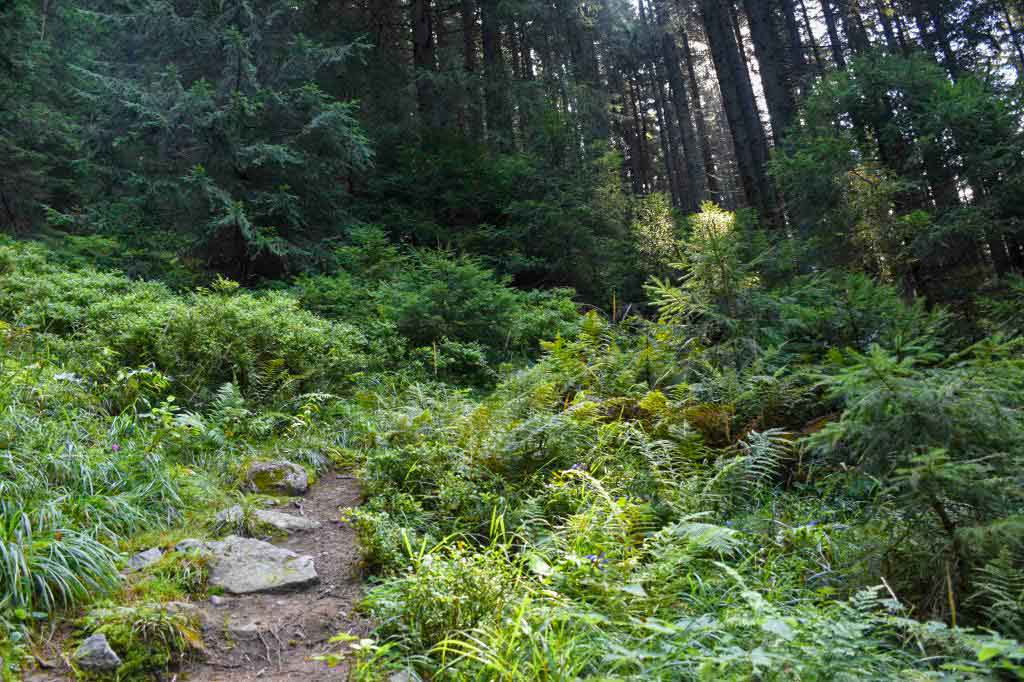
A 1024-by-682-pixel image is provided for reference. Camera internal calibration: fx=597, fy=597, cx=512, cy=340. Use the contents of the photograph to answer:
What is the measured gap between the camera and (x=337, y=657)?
2566mm

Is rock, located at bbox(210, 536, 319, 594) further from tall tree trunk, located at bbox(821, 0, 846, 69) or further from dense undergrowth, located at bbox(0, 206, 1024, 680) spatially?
tall tree trunk, located at bbox(821, 0, 846, 69)

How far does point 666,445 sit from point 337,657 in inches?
108

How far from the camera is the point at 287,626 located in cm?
A: 297

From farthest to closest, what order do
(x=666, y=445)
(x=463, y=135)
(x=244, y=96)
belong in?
(x=463, y=135) → (x=244, y=96) → (x=666, y=445)

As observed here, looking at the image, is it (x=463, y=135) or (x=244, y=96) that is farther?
(x=463, y=135)

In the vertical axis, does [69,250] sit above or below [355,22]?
below

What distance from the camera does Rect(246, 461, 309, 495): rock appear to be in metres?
4.57

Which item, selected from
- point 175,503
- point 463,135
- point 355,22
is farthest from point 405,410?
point 355,22

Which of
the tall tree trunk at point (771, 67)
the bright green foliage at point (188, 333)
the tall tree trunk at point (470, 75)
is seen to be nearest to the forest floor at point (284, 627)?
the bright green foliage at point (188, 333)

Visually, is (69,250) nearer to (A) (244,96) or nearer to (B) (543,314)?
(A) (244,96)

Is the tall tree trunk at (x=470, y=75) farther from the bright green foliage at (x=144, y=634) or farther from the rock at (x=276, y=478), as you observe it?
the bright green foliage at (x=144, y=634)

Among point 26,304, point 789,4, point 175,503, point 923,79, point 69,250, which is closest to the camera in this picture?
point 175,503

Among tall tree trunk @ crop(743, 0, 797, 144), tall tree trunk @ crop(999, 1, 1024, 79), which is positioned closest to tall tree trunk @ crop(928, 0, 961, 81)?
tall tree trunk @ crop(999, 1, 1024, 79)

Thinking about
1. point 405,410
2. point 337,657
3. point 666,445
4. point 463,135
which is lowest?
point 337,657
